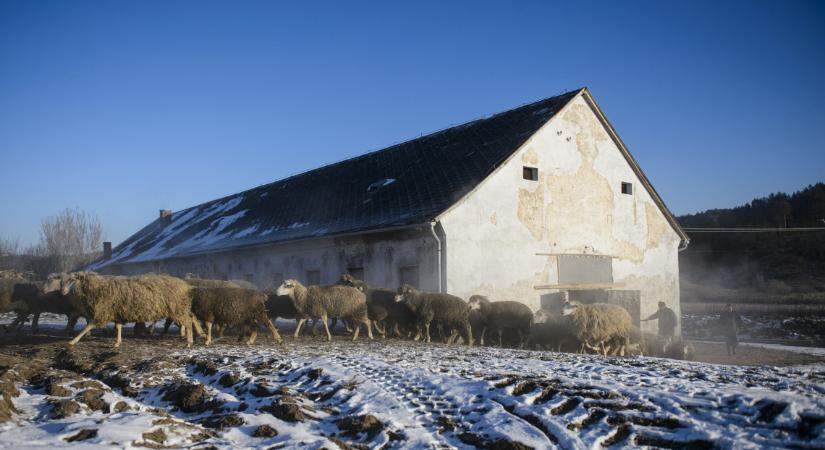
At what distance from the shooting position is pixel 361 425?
655 cm

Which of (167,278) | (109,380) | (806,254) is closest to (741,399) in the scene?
(109,380)

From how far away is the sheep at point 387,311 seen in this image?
1491 centimetres

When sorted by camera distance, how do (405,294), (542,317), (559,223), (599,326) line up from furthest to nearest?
(559,223) < (542,317) < (405,294) < (599,326)

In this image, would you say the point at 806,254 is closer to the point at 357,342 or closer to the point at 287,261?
the point at 287,261

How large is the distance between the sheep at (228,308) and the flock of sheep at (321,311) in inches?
0.8

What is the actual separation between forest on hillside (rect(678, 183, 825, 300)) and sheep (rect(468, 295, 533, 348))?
25359 mm

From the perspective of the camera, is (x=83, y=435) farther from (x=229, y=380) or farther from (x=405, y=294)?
(x=405, y=294)

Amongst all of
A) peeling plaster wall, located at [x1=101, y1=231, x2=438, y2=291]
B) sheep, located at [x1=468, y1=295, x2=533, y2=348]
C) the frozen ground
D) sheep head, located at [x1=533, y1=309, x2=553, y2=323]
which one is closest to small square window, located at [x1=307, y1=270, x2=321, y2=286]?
peeling plaster wall, located at [x1=101, y1=231, x2=438, y2=291]

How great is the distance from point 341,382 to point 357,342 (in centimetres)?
512

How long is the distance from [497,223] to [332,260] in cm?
591

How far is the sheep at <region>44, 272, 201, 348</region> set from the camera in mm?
11844

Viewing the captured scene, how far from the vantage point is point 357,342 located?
516 inches

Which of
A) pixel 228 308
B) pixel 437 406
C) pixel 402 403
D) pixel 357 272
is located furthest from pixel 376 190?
pixel 437 406

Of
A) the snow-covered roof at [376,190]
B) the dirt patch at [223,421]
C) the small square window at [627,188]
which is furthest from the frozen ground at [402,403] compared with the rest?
the small square window at [627,188]
